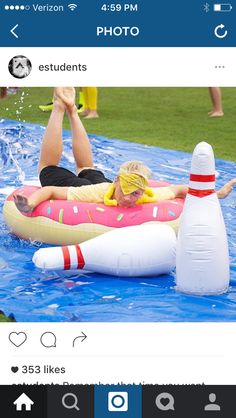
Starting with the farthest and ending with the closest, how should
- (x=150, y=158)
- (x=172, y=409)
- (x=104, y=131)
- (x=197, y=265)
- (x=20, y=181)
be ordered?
(x=104, y=131), (x=150, y=158), (x=20, y=181), (x=197, y=265), (x=172, y=409)

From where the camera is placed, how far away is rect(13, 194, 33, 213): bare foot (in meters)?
4.59

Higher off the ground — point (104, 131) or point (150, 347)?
point (104, 131)

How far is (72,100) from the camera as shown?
5.11 m

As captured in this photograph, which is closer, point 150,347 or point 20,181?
point 150,347

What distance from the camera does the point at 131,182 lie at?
430 centimetres

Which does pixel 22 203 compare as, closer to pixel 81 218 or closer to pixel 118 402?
pixel 81 218

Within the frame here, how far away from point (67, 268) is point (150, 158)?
110 inches

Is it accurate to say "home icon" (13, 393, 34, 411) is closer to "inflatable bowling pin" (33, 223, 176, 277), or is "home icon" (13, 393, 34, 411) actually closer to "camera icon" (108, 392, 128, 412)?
"camera icon" (108, 392, 128, 412)

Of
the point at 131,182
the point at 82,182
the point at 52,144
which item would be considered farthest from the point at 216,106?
the point at 131,182

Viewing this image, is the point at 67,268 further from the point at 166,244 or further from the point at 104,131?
the point at 104,131

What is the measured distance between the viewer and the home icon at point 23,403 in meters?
2.34
